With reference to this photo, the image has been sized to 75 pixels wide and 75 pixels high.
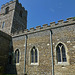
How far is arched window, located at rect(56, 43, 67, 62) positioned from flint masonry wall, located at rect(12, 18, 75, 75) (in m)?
0.35

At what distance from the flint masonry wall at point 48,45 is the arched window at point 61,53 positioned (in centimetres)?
35

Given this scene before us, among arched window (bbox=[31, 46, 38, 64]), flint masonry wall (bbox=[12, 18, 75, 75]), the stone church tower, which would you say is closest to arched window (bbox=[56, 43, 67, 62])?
flint masonry wall (bbox=[12, 18, 75, 75])

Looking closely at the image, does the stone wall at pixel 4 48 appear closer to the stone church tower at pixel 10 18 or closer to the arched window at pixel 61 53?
the stone church tower at pixel 10 18

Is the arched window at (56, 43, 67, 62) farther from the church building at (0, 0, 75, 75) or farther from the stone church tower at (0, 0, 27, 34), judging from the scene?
the stone church tower at (0, 0, 27, 34)

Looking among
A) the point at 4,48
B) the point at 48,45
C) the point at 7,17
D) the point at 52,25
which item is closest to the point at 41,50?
the point at 48,45

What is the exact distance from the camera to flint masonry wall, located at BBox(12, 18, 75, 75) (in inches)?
313

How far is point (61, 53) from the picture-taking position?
8.45 metres

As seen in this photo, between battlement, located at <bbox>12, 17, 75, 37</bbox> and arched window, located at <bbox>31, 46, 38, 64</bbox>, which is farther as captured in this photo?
arched window, located at <bbox>31, 46, 38, 64</bbox>

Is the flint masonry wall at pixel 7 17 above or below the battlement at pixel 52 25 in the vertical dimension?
above

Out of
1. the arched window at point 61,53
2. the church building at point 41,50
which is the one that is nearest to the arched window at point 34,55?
the church building at point 41,50

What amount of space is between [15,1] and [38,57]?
49.5 feet

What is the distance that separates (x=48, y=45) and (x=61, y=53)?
1.77 m

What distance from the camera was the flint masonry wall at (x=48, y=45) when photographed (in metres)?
7.95

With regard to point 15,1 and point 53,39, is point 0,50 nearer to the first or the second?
point 53,39
